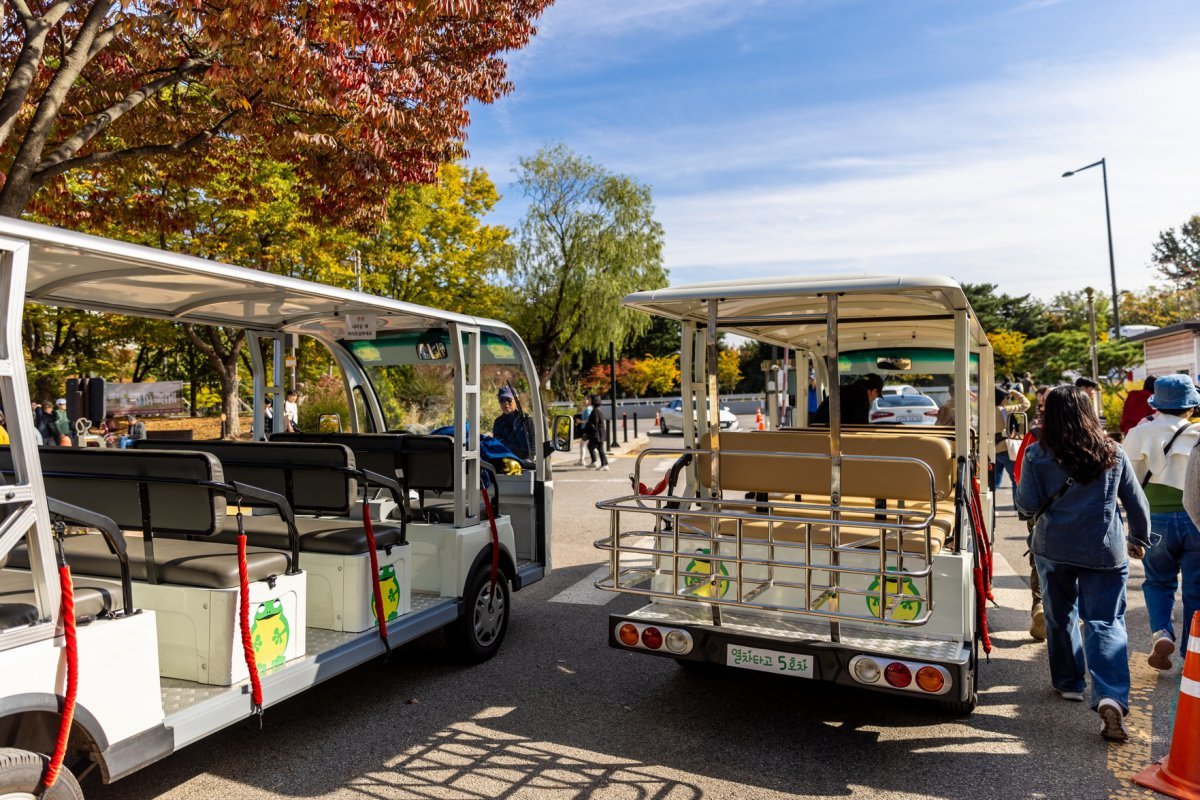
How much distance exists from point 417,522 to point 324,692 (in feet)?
3.94

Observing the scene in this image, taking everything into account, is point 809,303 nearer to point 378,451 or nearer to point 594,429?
point 378,451

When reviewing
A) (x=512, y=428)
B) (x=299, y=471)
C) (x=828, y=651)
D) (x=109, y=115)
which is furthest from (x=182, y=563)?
(x=109, y=115)

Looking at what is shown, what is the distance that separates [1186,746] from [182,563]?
449cm

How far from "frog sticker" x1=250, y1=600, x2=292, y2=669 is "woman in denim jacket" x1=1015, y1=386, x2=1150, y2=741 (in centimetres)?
381

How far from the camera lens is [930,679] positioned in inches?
146

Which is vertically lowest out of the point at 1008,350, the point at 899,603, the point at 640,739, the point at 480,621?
the point at 640,739

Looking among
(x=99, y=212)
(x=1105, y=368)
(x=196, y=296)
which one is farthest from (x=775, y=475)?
(x=1105, y=368)

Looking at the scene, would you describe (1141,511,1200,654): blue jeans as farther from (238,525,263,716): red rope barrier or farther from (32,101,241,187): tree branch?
(32,101,241,187): tree branch

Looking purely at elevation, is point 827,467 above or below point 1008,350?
below

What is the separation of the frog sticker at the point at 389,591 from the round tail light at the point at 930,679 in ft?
9.08

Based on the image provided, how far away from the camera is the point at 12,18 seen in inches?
302

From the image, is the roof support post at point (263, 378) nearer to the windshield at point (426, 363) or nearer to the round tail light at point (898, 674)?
the windshield at point (426, 363)

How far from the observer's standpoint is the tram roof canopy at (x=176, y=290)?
3096mm

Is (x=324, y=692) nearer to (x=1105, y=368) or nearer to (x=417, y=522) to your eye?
(x=417, y=522)
